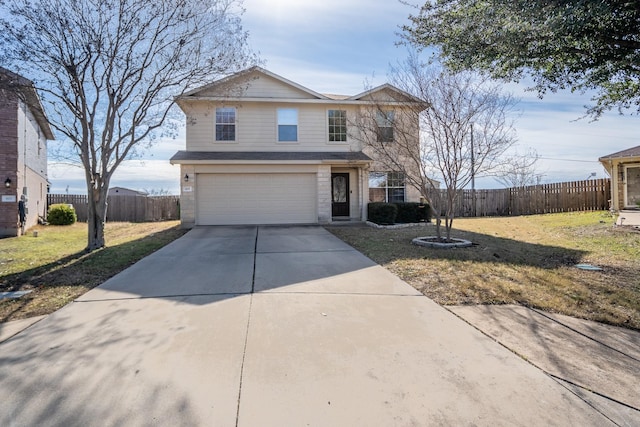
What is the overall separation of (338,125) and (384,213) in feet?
15.2

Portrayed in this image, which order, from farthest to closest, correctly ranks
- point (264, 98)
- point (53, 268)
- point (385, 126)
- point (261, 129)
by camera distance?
1. point (261, 129)
2. point (264, 98)
3. point (385, 126)
4. point (53, 268)

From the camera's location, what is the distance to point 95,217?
9359 mm

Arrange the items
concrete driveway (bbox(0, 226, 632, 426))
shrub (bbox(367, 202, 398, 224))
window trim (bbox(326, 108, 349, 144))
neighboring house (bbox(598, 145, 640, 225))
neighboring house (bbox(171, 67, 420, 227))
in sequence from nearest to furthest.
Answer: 1. concrete driveway (bbox(0, 226, 632, 426))
2. shrub (bbox(367, 202, 398, 224))
3. neighboring house (bbox(171, 67, 420, 227))
4. neighboring house (bbox(598, 145, 640, 225))
5. window trim (bbox(326, 108, 349, 144))

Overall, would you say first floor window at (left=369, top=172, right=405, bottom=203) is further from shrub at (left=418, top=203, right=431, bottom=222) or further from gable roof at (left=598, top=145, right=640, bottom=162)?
gable roof at (left=598, top=145, right=640, bottom=162)

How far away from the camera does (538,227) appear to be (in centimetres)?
1373

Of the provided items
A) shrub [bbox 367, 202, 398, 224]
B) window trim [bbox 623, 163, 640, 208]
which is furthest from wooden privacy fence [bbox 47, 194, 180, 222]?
window trim [bbox 623, 163, 640, 208]

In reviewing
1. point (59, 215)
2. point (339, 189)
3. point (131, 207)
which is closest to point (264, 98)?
point (339, 189)

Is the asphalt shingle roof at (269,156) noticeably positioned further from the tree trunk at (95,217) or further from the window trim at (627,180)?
the window trim at (627,180)

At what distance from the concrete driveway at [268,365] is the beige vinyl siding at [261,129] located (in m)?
10.4

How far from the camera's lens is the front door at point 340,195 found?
52.4 ft

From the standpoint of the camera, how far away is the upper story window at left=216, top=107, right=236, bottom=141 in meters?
14.9

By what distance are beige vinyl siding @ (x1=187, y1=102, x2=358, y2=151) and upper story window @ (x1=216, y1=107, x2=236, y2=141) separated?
175 mm

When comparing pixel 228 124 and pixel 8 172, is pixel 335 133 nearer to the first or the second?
pixel 228 124

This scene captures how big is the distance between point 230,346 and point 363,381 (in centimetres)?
137
